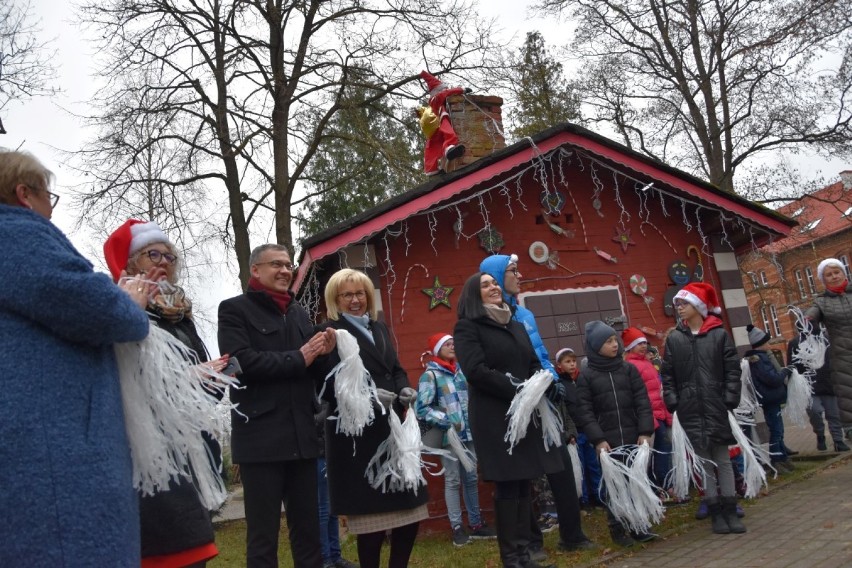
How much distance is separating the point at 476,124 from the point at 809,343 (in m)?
4.83

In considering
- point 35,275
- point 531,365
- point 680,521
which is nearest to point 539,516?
point 680,521

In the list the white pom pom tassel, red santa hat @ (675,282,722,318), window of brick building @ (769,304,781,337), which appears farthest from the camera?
window of brick building @ (769,304,781,337)

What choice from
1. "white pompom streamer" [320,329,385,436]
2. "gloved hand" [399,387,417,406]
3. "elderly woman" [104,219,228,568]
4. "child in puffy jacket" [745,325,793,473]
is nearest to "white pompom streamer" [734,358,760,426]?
"child in puffy jacket" [745,325,793,473]

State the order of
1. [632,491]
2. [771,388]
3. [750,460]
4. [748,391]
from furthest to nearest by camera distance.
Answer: [771,388]
[748,391]
[750,460]
[632,491]

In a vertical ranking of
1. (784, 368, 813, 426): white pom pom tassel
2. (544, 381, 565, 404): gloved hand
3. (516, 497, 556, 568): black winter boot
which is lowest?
(516, 497, 556, 568): black winter boot

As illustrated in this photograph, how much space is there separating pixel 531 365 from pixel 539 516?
9.31 ft

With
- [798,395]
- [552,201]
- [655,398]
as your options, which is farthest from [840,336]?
[552,201]

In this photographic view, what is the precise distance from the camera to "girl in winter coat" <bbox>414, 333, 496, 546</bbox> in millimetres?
6907

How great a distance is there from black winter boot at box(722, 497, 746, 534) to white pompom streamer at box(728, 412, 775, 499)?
450 millimetres

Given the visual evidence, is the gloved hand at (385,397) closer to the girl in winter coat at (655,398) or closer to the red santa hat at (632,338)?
the girl in winter coat at (655,398)

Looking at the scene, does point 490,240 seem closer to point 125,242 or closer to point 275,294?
point 275,294

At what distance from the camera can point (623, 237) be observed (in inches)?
363

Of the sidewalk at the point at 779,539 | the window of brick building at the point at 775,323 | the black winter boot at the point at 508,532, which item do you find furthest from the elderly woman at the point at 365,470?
the window of brick building at the point at 775,323

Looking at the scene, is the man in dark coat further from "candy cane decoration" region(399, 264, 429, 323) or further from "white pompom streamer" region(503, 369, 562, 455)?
"candy cane decoration" region(399, 264, 429, 323)
